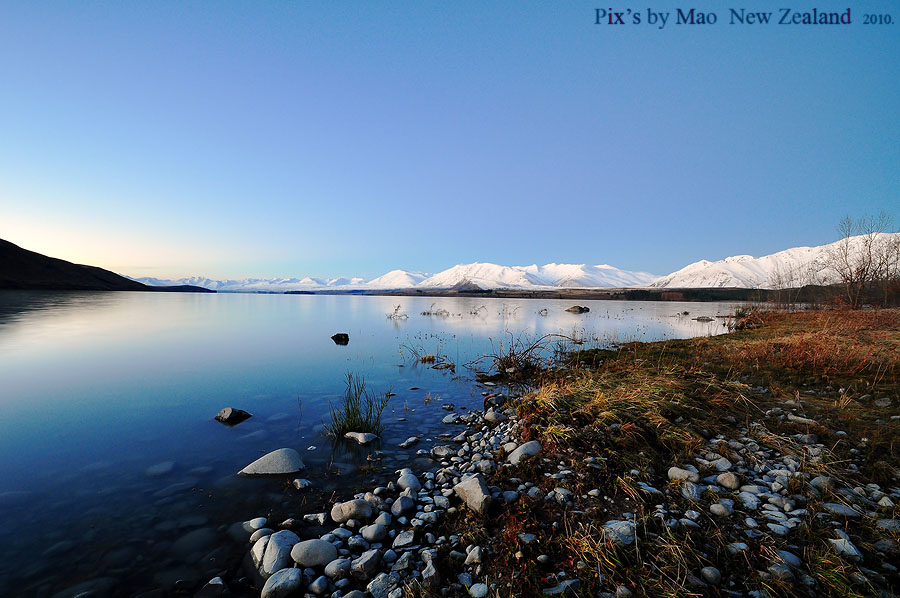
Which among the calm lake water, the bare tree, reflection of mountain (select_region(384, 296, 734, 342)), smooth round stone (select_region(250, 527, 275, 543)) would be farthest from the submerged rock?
the bare tree

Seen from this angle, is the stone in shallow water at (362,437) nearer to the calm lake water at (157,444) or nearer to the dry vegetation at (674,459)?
the calm lake water at (157,444)

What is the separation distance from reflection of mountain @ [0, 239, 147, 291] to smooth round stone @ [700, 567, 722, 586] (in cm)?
16637

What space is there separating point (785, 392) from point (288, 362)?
18687 millimetres

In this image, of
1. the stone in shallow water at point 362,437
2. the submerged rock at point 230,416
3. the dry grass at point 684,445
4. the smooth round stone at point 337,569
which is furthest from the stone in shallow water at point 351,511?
the submerged rock at point 230,416

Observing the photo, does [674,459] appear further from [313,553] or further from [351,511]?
[313,553]

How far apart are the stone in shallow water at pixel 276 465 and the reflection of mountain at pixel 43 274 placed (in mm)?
159360

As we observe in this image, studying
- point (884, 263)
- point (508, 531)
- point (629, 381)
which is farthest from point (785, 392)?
point (884, 263)

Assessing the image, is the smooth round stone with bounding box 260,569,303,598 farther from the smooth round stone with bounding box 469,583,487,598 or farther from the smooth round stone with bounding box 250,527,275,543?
the smooth round stone with bounding box 469,583,487,598

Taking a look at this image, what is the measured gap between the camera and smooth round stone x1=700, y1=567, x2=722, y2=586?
3416 millimetres

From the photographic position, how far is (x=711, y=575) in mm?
3426

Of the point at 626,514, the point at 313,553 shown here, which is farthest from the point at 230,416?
the point at 626,514

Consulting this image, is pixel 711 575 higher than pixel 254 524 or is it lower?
higher

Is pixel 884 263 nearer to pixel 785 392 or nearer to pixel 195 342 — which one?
pixel 785 392

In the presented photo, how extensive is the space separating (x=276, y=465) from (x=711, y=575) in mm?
6865
